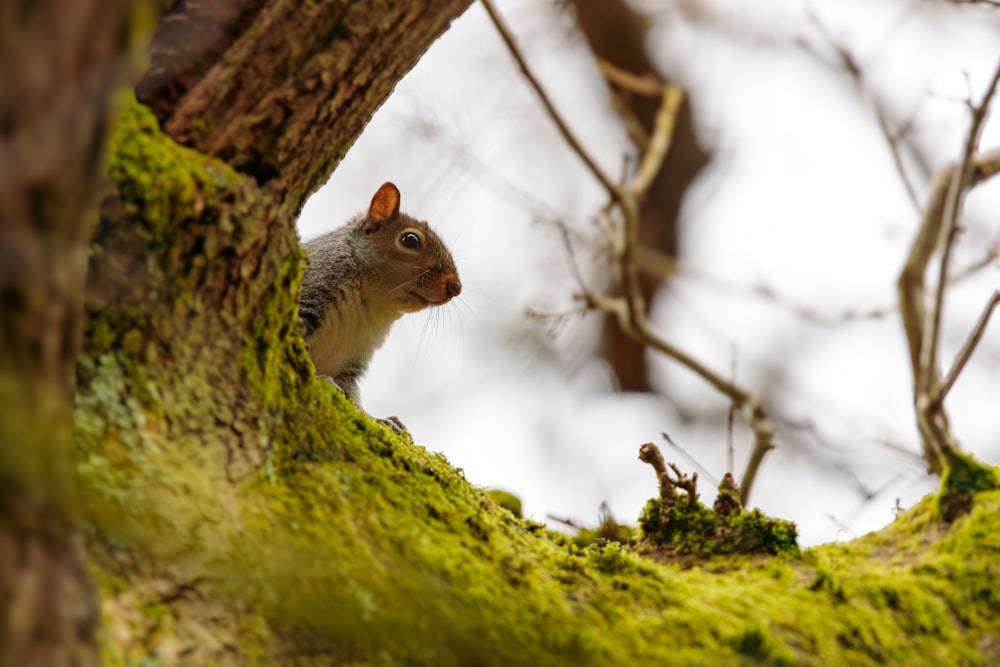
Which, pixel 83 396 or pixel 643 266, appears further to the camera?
pixel 643 266

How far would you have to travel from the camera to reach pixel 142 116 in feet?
5.05

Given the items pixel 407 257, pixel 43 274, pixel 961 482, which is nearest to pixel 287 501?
pixel 43 274

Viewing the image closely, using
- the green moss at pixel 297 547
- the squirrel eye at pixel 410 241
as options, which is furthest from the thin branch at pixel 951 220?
the squirrel eye at pixel 410 241

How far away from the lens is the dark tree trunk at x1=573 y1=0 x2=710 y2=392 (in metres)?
5.56

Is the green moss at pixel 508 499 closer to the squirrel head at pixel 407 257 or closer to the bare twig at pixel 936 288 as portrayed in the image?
the bare twig at pixel 936 288

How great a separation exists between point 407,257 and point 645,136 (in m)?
1.85

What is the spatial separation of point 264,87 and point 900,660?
1526 millimetres

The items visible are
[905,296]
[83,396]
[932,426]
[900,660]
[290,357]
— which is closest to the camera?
[83,396]

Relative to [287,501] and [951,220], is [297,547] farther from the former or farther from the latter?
[951,220]

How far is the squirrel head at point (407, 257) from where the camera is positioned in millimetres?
4004

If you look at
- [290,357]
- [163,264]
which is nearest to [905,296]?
[290,357]

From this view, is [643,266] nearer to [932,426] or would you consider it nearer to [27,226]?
[932,426]

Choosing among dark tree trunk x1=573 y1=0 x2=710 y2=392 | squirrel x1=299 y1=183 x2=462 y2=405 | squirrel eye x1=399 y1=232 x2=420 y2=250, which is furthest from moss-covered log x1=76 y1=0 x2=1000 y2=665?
dark tree trunk x1=573 y1=0 x2=710 y2=392

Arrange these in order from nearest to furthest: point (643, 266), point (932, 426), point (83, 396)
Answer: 1. point (83, 396)
2. point (932, 426)
3. point (643, 266)
